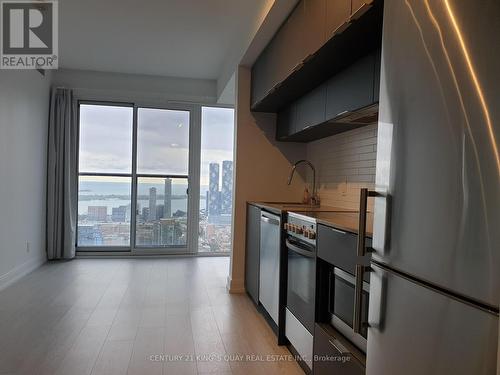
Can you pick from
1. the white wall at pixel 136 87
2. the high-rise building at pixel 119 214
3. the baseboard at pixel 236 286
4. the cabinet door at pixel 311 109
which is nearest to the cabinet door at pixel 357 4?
the cabinet door at pixel 311 109

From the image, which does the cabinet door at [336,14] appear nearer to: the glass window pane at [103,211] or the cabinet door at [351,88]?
the cabinet door at [351,88]

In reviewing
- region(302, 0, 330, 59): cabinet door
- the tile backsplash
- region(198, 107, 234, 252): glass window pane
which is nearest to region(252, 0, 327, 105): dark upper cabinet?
region(302, 0, 330, 59): cabinet door

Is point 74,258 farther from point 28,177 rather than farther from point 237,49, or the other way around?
point 237,49

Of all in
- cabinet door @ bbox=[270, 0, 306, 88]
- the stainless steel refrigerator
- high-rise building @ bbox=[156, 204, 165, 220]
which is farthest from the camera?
high-rise building @ bbox=[156, 204, 165, 220]

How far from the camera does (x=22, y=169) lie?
4.36 metres

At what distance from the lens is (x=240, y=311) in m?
3.35

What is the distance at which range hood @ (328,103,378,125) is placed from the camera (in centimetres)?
218

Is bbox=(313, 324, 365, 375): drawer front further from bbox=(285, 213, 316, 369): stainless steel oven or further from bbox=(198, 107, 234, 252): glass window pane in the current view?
bbox=(198, 107, 234, 252): glass window pane

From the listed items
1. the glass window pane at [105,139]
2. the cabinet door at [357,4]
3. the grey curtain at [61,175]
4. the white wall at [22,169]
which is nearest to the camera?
the cabinet door at [357,4]

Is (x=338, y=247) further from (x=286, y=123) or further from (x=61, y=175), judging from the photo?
(x=61, y=175)

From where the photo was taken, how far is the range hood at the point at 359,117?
2180mm

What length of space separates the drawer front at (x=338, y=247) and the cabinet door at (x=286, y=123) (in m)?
1.56

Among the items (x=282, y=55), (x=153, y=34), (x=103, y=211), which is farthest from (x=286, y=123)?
(x=103, y=211)

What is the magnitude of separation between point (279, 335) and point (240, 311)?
2.41 ft
